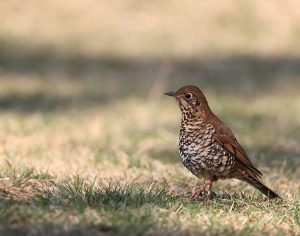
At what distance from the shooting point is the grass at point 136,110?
6715 millimetres

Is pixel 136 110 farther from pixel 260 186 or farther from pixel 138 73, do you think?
pixel 260 186

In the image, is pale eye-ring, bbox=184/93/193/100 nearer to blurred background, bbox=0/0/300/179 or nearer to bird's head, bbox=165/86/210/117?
bird's head, bbox=165/86/210/117

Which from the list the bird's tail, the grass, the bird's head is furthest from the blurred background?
the bird's tail

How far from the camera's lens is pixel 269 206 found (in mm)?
7531

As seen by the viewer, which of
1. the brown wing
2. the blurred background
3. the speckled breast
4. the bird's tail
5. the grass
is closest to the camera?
the grass

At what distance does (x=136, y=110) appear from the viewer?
1462cm

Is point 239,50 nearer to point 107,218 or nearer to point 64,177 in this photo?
point 64,177

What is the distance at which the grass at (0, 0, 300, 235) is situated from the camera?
6.71 metres

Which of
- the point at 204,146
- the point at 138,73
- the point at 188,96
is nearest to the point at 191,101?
the point at 188,96

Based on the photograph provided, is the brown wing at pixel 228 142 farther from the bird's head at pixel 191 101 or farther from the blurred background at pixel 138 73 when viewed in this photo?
the blurred background at pixel 138 73

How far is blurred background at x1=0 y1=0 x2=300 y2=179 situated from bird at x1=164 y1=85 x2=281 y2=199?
87.7 inches

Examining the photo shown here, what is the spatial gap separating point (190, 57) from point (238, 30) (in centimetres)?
232

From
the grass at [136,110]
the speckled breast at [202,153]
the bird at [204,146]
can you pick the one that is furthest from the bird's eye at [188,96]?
the grass at [136,110]

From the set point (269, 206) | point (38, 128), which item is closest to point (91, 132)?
point (38, 128)
